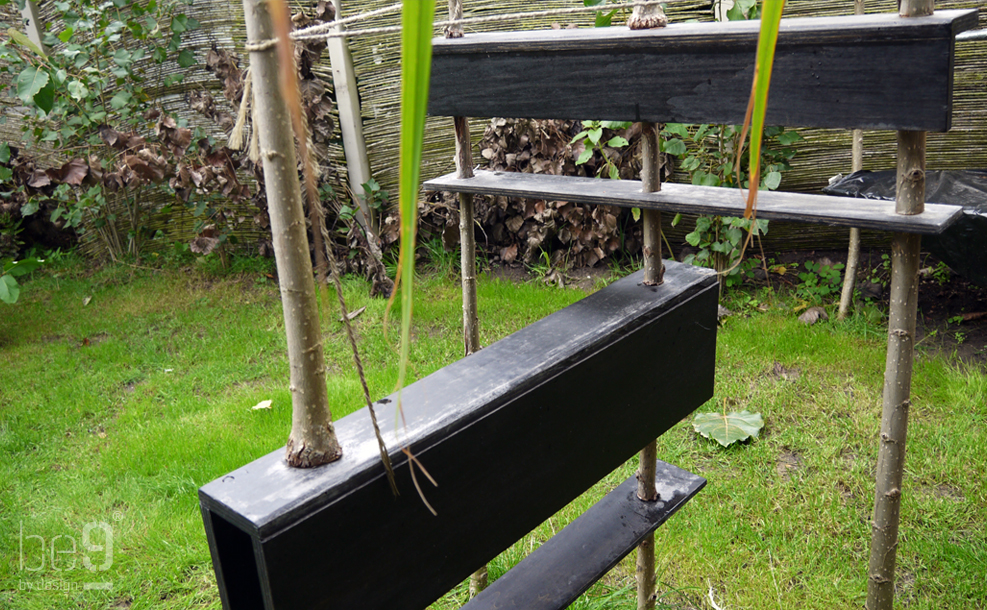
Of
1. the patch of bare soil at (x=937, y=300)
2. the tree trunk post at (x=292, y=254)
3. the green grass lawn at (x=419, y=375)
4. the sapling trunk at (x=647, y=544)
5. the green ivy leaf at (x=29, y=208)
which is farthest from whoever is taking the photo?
the green ivy leaf at (x=29, y=208)

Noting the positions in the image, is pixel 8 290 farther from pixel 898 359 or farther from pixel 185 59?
pixel 898 359

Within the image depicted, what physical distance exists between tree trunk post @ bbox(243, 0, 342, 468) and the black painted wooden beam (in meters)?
0.05

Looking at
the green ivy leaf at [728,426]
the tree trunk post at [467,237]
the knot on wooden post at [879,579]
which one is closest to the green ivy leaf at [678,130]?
the green ivy leaf at [728,426]

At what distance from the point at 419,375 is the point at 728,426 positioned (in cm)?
127

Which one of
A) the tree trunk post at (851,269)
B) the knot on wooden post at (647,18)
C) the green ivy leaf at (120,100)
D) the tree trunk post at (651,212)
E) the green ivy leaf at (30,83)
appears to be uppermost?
the knot on wooden post at (647,18)

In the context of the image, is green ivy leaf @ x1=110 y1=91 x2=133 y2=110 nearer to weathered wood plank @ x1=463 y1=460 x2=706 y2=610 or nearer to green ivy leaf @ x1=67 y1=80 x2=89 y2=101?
green ivy leaf @ x1=67 y1=80 x2=89 y2=101

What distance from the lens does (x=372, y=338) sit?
3705 mm

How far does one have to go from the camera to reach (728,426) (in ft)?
9.15

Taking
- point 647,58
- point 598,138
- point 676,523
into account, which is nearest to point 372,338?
point 598,138

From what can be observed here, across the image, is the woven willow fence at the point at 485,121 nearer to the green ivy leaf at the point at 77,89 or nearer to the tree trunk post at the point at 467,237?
the green ivy leaf at the point at 77,89

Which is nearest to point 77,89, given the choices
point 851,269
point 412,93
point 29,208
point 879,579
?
point 29,208

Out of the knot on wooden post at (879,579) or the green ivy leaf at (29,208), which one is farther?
the green ivy leaf at (29,208)

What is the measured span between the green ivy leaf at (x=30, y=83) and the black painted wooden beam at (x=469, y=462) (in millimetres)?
3132

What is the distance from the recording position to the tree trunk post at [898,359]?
1195 mm
